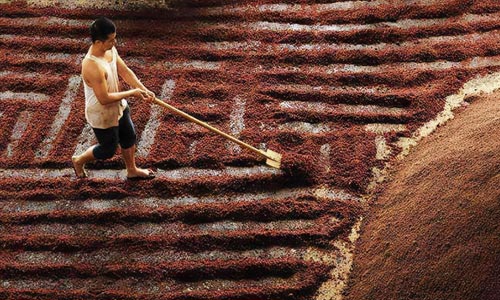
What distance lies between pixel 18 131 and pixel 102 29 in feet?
5.81

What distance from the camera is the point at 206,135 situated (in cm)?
431

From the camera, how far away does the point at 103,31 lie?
121 inches

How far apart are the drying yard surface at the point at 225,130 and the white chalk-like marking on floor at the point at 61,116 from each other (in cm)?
2

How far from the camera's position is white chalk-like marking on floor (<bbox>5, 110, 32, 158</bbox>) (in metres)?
4.30

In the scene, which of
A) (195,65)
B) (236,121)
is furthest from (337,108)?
(195,65)

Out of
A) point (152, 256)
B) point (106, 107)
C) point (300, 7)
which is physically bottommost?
point (152, 256)

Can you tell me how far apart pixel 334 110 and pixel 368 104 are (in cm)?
28

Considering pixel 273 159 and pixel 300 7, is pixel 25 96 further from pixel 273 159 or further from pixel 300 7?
pixel 300 7

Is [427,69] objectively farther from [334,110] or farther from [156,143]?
[156,143]

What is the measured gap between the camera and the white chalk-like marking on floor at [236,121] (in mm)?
4234

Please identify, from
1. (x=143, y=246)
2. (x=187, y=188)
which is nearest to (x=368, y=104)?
(x=187, y=188)

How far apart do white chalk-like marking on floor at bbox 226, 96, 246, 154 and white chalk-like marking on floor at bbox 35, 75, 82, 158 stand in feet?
4.41

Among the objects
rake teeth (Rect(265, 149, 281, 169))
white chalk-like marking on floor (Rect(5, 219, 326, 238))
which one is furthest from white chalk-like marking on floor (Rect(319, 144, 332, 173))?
white chalk-like marking on floor (Rect(5, 219, 326, 238))

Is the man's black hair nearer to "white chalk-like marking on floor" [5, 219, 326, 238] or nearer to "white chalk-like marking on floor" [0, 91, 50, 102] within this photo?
"white chalk-like marking on floor" [5, 219, 326, 238]
